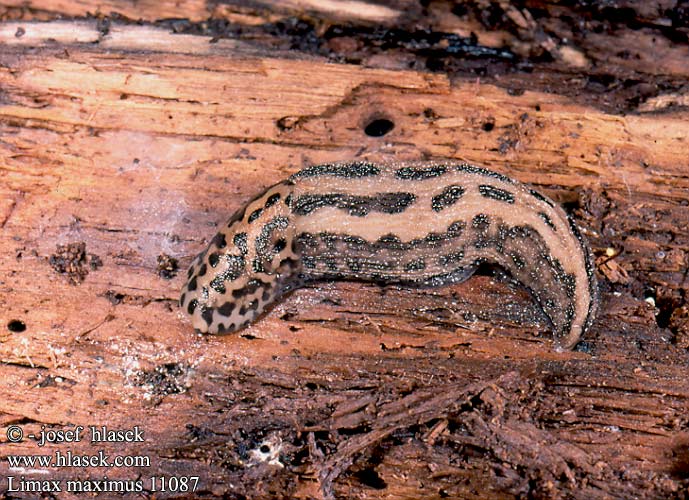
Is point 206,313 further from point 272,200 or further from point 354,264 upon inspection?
point 354,264

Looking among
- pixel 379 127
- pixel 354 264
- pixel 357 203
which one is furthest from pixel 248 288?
pixel 379 127

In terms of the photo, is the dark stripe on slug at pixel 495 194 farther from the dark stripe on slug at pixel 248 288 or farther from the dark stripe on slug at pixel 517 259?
the dark stripe on slug at pixel 248 288

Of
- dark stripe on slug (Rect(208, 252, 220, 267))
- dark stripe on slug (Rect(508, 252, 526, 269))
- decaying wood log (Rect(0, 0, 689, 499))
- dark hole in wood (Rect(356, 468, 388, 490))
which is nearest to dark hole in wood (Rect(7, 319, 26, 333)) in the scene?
decaying wood log (Rect(0, 0, 689, 499))

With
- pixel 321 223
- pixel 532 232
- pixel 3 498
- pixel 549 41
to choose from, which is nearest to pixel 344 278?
pixel 321 223

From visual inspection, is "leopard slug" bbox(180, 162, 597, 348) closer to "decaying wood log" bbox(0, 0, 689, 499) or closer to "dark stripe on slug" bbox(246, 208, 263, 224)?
"dark stripe on slug" bbox(246, 208, 263, 224)

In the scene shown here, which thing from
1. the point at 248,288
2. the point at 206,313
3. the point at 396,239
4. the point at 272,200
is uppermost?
the point at 272,200

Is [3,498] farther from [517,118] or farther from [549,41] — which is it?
[549,41]

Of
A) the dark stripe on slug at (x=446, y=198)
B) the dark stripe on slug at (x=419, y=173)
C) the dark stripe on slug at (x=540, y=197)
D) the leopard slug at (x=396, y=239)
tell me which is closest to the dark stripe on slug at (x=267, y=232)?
the leopard slug at (x=396, y=239)
